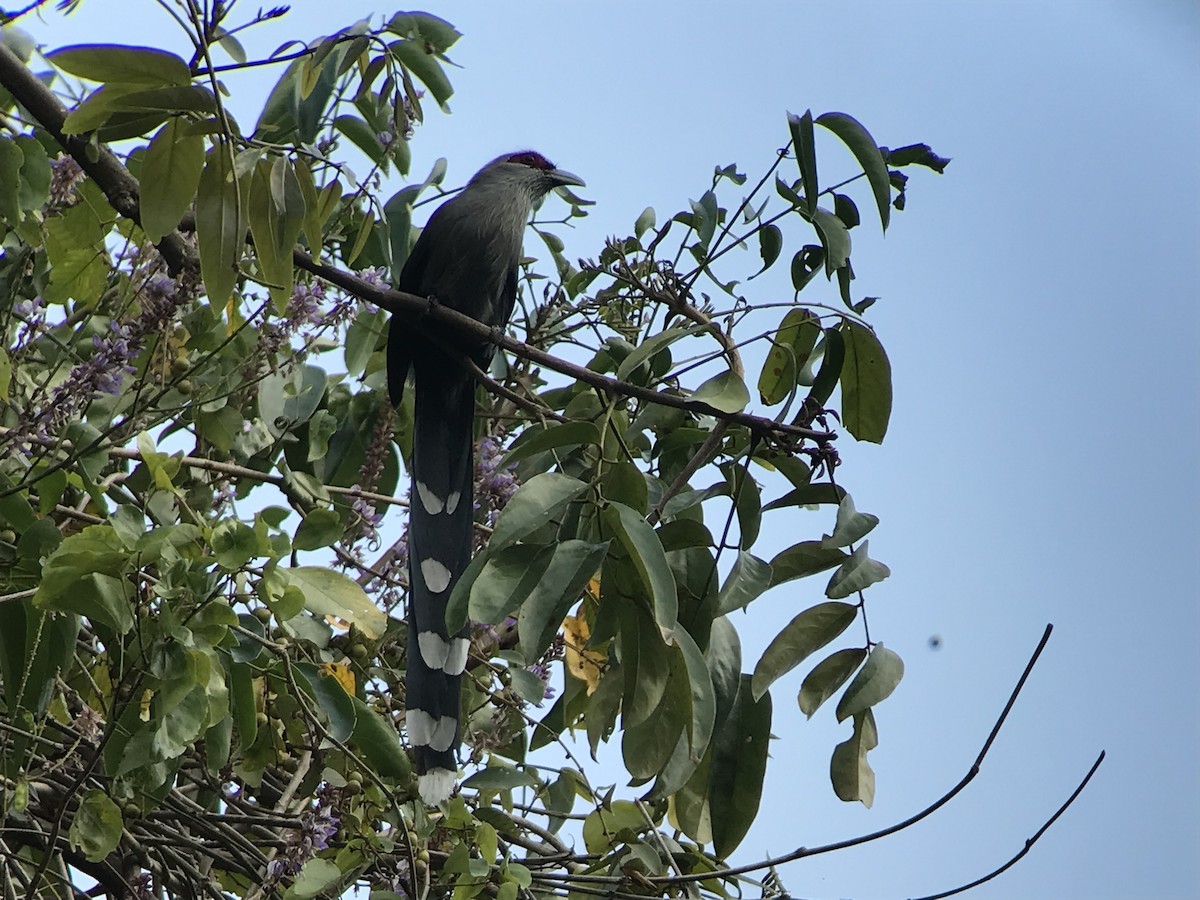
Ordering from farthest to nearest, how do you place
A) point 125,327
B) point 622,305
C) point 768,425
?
1. point 622,305
2. point 125,327
3. point 768,425

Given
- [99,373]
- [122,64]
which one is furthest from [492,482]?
[122,64]

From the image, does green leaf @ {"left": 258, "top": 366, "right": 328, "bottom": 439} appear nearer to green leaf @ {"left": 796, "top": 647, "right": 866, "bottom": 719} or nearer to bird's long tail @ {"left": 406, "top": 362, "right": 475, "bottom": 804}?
bird's long tail @ {"left": 406, "top": 362, "right": 475, "bottom": 804}

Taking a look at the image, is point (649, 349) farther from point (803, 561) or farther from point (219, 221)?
point (219, 221)

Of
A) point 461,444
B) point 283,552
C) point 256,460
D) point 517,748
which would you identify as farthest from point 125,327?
point 517,748

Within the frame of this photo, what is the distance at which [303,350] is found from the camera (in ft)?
6.23

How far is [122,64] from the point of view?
1.38 m

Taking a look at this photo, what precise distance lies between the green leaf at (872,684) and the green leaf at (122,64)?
1055 mm

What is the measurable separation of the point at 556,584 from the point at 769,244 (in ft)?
2.56

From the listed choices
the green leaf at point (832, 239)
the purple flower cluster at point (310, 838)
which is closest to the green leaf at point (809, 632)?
the green leaf at point (832, 239)

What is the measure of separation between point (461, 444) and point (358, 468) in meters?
0.23

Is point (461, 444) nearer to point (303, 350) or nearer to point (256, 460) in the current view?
point (256, 460)

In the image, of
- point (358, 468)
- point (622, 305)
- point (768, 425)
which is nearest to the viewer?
point (768, 425)

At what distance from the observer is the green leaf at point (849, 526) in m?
1.49

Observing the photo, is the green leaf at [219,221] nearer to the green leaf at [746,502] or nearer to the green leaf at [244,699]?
the green leaf at [244,699]
